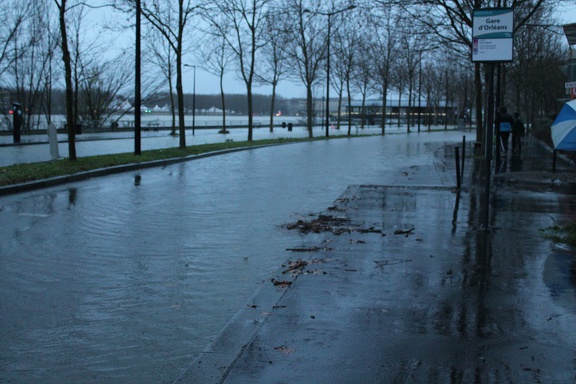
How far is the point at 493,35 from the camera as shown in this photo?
28.5ft

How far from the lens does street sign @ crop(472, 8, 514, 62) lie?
8.55 m

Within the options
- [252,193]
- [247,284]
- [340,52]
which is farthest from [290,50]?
[247,284]

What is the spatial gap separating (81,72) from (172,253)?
152ft

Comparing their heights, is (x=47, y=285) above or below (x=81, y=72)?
below

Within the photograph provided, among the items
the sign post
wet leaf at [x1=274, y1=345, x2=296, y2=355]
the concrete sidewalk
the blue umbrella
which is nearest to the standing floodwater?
the concrete sidewalk

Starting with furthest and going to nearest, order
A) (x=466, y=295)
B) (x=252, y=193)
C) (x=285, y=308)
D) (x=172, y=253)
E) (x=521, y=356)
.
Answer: (x=252, y=193) → (x=172, y=253) → (x=466, y=295) → (x=285, y=308) → (x=521, y=356)

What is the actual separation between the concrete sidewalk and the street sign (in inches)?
95.3

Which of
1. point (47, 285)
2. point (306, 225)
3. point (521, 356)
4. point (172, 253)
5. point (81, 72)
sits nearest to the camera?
point (521, 356)

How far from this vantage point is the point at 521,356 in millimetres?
4480

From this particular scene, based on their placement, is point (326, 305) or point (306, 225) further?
point (306, 225)

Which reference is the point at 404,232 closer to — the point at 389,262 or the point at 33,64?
the point at 389,262

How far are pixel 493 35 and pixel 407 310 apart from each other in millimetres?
4729

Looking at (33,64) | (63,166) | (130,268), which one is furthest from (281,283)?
(33,64)

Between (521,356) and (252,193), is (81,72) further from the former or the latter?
(521,356)
